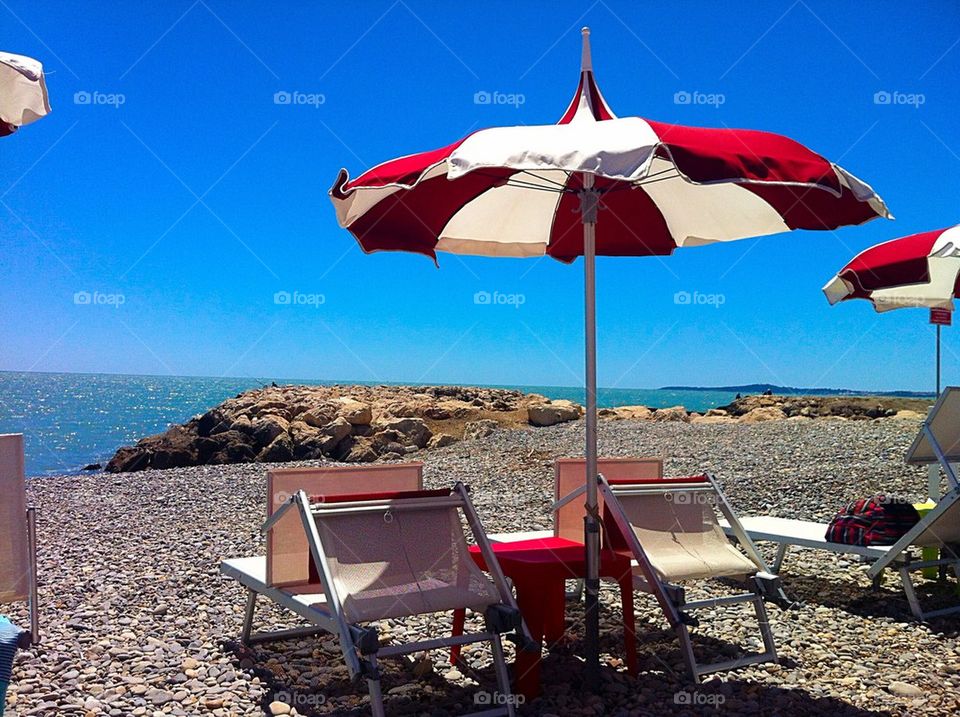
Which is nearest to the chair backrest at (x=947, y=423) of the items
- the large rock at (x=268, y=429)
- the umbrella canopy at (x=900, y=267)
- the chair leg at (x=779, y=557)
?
the umbrella canopy at (x=900, y=267)

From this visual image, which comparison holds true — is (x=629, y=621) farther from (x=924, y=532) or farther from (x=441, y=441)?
(x=441, y=441)

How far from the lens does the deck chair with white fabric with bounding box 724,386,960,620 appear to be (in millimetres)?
5059

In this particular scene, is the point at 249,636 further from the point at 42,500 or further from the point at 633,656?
the point at 42,500

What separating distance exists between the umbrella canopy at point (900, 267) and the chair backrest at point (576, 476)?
2.11 meters

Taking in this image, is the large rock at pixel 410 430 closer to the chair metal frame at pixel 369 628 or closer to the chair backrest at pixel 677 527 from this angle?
the chair backrest at pixel 677 527

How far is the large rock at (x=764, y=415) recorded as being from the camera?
2412 centimetres

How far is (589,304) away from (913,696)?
90.8 inches

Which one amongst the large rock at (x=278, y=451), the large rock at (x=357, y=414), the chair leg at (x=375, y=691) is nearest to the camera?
the chair leg at (x=375, y=691)

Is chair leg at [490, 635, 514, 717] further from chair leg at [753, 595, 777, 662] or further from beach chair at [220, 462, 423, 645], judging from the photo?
chair leg at [753, 595, 777, 662]

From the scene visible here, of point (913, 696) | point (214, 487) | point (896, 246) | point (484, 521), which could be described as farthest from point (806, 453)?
point (913, 696)

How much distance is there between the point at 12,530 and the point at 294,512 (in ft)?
4.34

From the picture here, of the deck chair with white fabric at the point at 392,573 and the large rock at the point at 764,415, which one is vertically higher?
the large rock at the point at 764,415

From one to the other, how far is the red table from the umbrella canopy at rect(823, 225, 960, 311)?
2841mm

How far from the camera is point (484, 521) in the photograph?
8.80 meters
